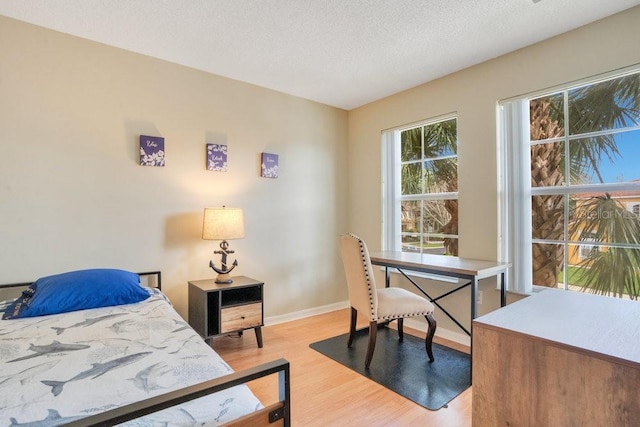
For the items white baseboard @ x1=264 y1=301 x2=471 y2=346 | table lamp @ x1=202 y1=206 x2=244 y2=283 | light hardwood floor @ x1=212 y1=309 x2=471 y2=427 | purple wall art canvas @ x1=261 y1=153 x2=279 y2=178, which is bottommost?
light hardwood floor @ x1=212 y1=309 x2=471 y2=427

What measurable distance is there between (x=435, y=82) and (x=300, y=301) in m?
2.68

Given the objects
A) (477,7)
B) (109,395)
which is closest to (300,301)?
(109,395)

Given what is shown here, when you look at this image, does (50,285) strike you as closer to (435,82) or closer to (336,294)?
(336,294)

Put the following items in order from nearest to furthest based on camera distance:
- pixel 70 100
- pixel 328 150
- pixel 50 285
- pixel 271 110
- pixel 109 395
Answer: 1. pixel 109 395
2. pixel 50 285
3. pixel 70 100
4. pixel 271 110
5. pixel 328 150

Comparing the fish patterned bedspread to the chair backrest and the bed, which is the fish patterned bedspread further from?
the chair backrest

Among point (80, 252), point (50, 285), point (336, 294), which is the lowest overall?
point (336, 294)

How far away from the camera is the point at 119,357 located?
4.19 ft

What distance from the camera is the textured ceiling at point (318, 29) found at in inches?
80.7

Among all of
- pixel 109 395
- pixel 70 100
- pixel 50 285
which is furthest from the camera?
pixel 70 100

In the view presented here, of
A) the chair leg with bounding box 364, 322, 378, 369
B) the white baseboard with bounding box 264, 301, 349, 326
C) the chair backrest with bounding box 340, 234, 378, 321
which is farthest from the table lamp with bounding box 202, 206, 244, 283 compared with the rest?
the chair leg with bounding box 364, 322, 378, 369

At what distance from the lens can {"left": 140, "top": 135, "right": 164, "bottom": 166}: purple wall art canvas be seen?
268 cm

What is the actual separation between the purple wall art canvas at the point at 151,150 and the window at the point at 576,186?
288cm

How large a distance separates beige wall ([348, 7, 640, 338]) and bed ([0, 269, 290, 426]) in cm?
239

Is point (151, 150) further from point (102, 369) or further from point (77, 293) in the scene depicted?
point (102, 369)
